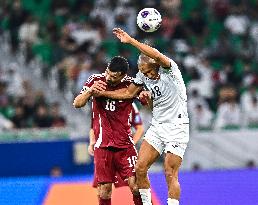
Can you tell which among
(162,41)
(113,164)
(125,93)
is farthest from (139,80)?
(162,41)

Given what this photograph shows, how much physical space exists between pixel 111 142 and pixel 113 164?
290 millimetres

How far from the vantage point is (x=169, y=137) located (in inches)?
382

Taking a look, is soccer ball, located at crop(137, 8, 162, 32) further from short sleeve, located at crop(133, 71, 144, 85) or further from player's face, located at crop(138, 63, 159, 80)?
short sleeve, located at crop(133, 71, 144, 85)

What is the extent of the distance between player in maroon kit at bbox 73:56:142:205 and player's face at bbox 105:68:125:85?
25mm

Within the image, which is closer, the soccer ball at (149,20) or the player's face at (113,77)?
the soccer ball at (149,20)

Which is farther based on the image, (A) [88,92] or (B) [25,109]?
(B) [25,109]

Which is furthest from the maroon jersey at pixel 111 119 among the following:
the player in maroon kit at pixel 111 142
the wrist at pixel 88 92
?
the wrist at pixel 88 92

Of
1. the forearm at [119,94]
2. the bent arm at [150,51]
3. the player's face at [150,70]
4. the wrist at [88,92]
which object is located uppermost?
the bent arm at [150,51]

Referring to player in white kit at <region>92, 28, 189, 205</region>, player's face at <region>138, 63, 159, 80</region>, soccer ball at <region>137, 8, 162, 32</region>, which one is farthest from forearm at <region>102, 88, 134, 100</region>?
soccer ball at <region>137, 8, 162, 32</region>

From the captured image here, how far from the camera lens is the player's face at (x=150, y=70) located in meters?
9.54

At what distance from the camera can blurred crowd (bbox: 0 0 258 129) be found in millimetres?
18578

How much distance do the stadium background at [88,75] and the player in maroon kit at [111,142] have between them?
3033 mm

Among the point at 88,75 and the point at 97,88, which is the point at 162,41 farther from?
the point at 97,88

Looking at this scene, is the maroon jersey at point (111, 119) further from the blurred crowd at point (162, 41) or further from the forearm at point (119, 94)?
the blurred crowd at point (162, 41)
